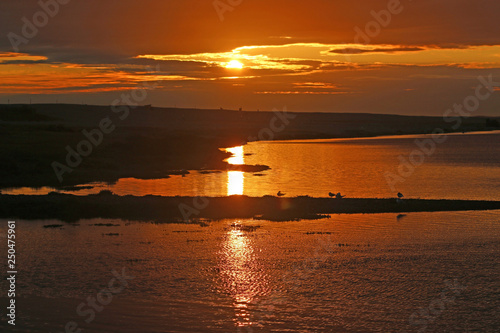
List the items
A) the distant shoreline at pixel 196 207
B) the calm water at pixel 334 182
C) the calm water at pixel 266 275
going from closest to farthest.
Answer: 1. the calm water at pixel 266 275
2. the distant shoreline at pixel 196 207
3. the calm water at pixel 334 182

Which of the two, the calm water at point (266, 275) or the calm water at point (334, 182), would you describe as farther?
the calm water at point (334, 182)

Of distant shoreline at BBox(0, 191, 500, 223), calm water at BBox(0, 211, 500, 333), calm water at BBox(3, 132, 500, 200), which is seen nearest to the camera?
calm water at BBox(0, 211, 500, 333)

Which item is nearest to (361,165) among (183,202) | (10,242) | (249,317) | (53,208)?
(183,202)

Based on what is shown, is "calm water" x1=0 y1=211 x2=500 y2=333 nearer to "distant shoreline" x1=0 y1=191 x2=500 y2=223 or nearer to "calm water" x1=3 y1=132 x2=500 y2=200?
"distant shoreline" x1=0 y1=191 x2=500 y2=223

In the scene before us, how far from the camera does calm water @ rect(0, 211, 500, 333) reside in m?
16.2

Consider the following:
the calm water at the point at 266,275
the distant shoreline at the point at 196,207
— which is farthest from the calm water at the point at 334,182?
the calm water at the point at 266,275

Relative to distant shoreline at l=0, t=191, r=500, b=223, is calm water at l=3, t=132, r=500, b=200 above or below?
above

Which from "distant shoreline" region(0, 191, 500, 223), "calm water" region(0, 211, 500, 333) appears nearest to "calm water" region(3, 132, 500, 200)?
"distant shoreline" region(0, 191, 500, 223)

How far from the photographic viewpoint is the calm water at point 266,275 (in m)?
16.2

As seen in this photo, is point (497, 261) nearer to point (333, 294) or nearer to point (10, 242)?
point (333, 294)

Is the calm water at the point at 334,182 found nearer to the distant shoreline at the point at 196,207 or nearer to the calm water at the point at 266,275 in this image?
the distant shoreline at the point at 196,207

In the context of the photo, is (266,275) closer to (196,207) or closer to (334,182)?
(196,207)

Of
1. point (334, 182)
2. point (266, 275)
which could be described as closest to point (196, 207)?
point (266, 275)

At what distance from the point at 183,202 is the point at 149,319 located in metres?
18.2
